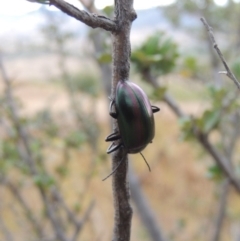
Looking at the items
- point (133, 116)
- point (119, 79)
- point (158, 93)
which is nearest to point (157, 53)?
point (158, 93)

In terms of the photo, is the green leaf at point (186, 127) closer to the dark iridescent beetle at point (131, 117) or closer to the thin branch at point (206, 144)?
the thin branch at point (206, 144)

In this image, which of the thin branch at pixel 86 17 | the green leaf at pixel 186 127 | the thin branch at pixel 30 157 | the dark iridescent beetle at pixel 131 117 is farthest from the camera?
the thin branch at pixel 30 157

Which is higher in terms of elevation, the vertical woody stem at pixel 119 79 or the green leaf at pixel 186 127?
the vertical woody stem at pixel 119 79

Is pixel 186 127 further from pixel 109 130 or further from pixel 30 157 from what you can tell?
pixel 109 130

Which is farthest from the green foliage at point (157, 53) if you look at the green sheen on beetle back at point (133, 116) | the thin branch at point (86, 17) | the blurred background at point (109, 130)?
the thin branch at point (86, 17)

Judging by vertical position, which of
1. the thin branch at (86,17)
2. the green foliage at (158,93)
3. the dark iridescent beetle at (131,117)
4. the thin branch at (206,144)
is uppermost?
the thin branch at (86,17)

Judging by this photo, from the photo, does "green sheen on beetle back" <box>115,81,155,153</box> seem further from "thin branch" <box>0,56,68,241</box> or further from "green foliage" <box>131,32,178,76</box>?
"thin branch" <box>0,56,68,241</box>

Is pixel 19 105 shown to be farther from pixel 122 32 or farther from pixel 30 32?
pixel 30 32
